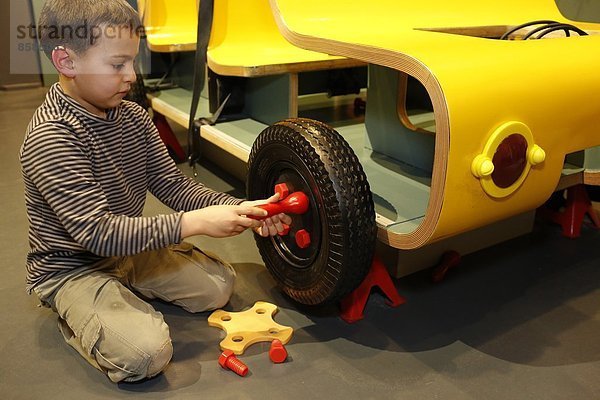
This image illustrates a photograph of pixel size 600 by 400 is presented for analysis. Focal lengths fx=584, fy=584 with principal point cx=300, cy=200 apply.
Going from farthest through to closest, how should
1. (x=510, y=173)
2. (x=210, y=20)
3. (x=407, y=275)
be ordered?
(x=210, y=20) < (x=407, y=275) < (x=510, y=173)

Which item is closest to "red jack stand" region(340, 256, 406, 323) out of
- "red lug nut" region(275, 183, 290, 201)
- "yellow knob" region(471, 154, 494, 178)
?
"red lug nut" region(275, 183, 290, 201)

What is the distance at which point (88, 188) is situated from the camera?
41.8 inches

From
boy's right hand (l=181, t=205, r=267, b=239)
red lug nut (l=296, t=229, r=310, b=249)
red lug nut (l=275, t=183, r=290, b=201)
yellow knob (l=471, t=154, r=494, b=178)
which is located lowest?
red lug nut (l=296, t=229, r=310, b=249)

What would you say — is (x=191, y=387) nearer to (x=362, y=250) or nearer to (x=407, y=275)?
(x=362, y=250)

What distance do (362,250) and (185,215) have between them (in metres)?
0.34

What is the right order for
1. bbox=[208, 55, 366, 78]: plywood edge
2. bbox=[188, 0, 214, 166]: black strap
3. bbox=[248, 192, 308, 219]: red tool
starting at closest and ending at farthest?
1. bbox=[248, 192, 308, 219]: red tool
2. bbox=[208, 55, 366, 78]: plywood edge
3. bbox=[188, 0, 214, 166]: black strap

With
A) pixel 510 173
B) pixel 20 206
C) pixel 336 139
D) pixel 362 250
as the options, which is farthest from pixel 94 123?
pixel 20 206

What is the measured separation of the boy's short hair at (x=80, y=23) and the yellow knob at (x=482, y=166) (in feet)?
2.24

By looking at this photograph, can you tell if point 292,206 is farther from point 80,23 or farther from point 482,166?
point 80,23

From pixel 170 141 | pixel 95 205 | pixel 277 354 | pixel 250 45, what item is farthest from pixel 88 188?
pixel 170 141

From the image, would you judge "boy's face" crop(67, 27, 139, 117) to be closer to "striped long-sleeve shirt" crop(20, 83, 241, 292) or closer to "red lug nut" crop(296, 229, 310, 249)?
"striped long-sleeve shirt" crop(20, 83, 241, 292)

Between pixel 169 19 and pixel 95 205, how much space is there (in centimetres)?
155

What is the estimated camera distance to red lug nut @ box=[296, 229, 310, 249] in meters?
1.18

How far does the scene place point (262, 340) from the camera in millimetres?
1216
